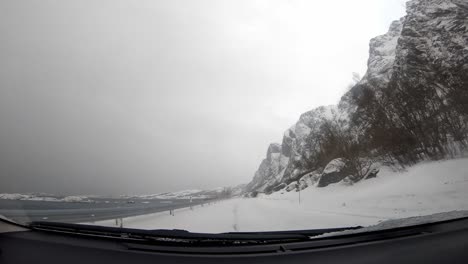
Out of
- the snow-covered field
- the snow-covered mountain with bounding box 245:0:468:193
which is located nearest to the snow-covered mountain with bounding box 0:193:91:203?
the snow-covered field

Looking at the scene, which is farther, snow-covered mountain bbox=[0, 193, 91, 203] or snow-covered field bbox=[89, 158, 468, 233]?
snow-covered field bbox=[89, 158, 468, 233]

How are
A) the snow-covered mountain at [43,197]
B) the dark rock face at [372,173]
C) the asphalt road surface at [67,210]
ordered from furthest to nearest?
the dark rock face at [372,173] < the snow-covered mountain at [43,197] < the asphalt road surface at [67,210]

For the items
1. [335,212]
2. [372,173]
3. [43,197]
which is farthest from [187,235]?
[372,173]

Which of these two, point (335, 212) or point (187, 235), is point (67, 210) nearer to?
point (187, 235)

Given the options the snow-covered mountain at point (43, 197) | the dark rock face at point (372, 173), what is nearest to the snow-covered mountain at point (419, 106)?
the dark rock face at point (372, 173)

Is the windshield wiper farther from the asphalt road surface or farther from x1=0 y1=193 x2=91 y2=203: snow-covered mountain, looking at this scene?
x1=0 y1=193 x2=91 y2=203: snow-covered mountain

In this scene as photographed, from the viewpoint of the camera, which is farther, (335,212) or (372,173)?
(372,173)

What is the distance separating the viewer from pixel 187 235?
2.62 meters

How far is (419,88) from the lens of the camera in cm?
1808

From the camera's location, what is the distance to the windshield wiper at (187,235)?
8.34 ft

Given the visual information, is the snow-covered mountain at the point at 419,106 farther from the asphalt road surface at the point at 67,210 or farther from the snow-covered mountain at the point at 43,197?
the snow-covered mountain at the point at 43,197

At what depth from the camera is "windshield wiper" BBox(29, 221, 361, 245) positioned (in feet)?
8.34

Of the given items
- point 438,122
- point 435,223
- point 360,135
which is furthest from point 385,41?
point 435,223

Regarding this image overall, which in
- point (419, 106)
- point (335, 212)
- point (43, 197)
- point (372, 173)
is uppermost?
point (419, 106)
